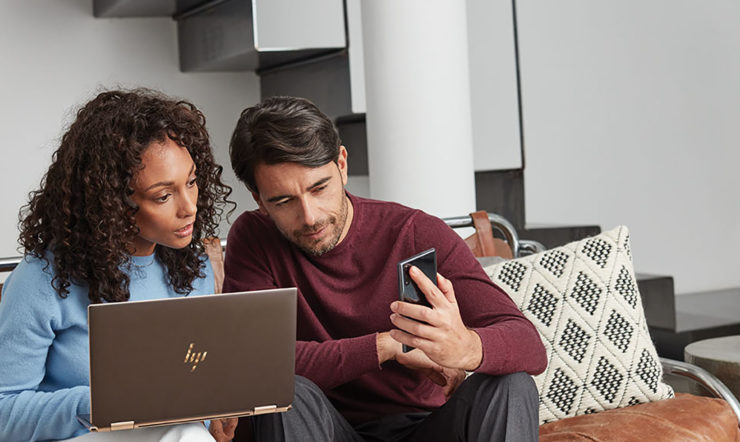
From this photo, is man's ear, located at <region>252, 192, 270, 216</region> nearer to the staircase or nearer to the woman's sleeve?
the woman's sleeve

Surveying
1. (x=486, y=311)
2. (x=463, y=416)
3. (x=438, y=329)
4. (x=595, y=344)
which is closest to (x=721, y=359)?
(x=595, y=344)

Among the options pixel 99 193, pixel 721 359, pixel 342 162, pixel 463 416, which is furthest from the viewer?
pixel 721 359

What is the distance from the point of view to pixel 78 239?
1.62 meters

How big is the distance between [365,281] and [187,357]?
603 mm

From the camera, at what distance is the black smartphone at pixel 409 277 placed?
1.53 meters

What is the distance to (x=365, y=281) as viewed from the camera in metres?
1.93

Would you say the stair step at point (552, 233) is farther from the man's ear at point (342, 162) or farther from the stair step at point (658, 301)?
the man's ear at point (342, 162)

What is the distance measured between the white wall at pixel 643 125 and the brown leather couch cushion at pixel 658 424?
2.20m

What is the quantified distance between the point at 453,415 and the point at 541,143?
269 centimetres

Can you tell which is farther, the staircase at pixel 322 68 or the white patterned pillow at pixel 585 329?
the staircase at pixel 322 68

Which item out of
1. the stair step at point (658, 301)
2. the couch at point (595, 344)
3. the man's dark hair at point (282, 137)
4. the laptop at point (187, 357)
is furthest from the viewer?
the stair step at point (658, 301)

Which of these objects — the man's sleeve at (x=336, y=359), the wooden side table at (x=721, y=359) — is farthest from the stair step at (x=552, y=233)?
the man's sleeve at (x=336, y=359)

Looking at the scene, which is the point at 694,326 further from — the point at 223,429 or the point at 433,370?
the point at 223,429

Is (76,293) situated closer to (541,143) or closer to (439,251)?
(439,251)
